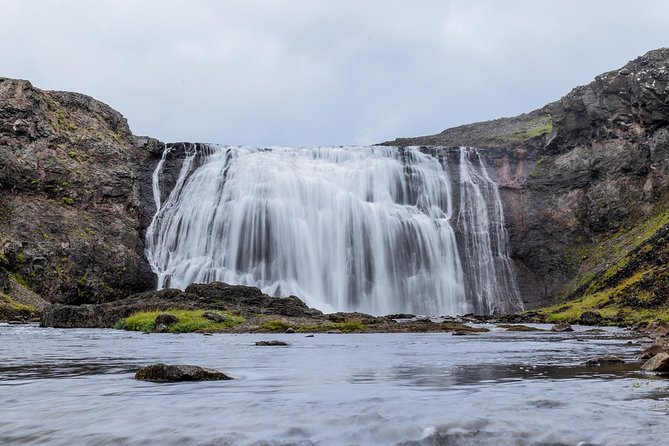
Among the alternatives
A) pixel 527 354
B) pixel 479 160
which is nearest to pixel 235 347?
pixel 527 354

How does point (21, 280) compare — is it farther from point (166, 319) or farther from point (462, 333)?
point (462, 333)

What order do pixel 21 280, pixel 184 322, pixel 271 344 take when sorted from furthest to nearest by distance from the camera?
1. pixel 21 280
2. pixel 184 322
3. pixel 271 344

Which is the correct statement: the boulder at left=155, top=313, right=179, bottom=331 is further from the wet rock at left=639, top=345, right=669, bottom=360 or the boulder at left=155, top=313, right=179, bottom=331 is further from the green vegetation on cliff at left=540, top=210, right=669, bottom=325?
the green vegetation on cliff at left=540, top=210, right=669, bottom=325

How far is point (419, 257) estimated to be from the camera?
7788cm

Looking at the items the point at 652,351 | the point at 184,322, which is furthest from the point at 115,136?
the point at 652,351

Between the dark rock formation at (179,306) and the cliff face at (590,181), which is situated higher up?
the cliff face at (590,181)

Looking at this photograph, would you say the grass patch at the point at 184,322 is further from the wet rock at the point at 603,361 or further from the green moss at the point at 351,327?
the wet rock at the point at 603,361

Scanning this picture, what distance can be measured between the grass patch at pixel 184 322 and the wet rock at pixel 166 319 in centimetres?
30

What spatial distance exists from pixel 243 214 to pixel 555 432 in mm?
72024

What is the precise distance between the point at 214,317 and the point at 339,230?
37420mm

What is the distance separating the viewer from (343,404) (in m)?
10.3

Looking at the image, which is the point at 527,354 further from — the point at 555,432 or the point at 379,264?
the point at 379,264

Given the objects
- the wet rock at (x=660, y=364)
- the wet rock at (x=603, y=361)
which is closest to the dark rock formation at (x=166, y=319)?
the wet rock at (x=603, y=361)

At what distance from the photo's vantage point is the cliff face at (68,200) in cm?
7300
